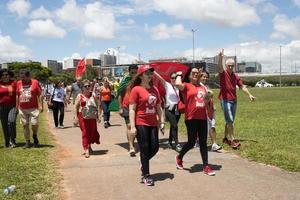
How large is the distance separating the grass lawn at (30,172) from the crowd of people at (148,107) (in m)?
0.78

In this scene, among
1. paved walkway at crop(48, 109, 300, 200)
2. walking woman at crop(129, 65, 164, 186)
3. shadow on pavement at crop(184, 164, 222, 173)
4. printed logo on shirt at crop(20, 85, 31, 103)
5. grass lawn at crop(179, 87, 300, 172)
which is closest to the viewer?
paved walkway at crop(48, 109, 300, 200)

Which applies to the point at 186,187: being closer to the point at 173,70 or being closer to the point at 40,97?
the point at 173,70

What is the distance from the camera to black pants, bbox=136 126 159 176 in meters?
7.55

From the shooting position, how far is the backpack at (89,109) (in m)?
10.5

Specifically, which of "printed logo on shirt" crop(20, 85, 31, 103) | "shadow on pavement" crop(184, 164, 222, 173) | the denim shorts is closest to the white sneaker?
the denim shorts

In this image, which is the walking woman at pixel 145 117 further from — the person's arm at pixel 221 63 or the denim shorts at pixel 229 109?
the denim shorts at pixel 229 109

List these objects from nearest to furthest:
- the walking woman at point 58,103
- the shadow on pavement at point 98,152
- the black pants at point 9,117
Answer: the shadow on pavement at point 98,152 → the black pants at point 9,117 → the walking woman at point 58,103

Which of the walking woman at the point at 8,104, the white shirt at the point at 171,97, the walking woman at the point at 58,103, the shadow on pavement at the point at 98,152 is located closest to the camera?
the shadow on pavement at the point at 98,152

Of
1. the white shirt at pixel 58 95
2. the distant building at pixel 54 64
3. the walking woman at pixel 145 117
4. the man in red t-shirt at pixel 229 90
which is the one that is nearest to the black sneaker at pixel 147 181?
the walking woman at pixel 145 117

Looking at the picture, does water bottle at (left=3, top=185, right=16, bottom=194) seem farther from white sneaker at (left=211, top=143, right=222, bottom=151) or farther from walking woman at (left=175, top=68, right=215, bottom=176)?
white sneaker at (left=211, top=143, right=222, bottom=151)

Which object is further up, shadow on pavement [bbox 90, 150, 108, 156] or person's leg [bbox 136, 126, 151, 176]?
person's leg [bbox 136, 126, 151, 176]

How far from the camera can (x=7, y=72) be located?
38.8 ft

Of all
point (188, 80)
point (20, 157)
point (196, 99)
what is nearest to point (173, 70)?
point (188, 80)

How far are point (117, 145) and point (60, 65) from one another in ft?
577
